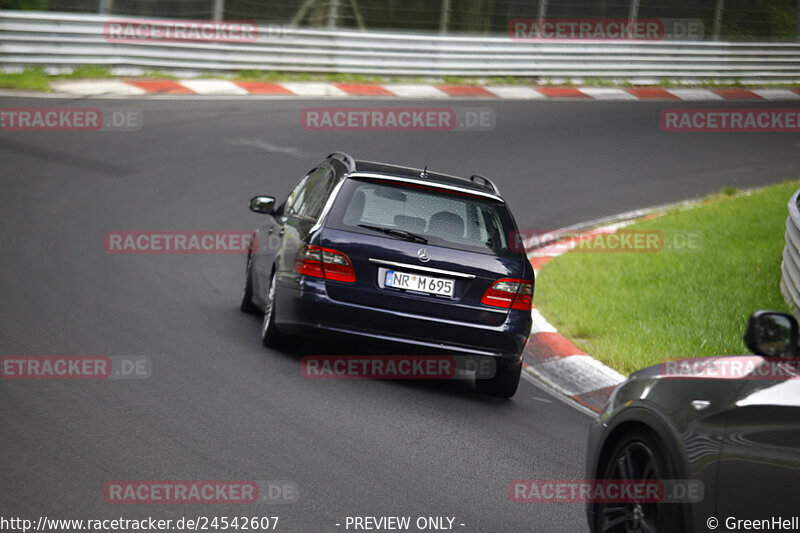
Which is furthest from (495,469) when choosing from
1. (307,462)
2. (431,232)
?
(431,232)

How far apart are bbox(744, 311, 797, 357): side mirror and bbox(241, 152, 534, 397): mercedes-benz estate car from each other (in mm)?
4394

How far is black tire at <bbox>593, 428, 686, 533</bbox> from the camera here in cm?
442

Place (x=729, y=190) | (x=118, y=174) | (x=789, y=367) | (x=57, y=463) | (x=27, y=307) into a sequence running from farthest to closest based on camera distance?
(x=729, y=190) → (x=118, y=174) → (x=27, y=307) → (x=57, y=463) → (x=789, y=367)

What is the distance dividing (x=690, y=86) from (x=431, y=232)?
19875mm

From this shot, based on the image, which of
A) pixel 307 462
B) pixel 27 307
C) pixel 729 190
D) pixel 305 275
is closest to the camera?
pixel 307 462

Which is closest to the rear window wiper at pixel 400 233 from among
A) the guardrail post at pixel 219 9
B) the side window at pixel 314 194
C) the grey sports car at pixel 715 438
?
the side window at pixel 314 194

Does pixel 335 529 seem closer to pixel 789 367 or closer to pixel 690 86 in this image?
pixel 789 367

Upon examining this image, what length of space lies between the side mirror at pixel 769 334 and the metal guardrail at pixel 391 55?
58.9ft

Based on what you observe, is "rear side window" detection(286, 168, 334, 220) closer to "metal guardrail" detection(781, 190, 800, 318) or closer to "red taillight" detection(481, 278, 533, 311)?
"red taillight" detection(481, 278, 533, 311)

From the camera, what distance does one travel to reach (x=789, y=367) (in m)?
3.99

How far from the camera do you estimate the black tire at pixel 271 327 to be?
8906mm

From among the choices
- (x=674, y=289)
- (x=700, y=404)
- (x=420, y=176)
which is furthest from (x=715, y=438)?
(x=674, y=289)

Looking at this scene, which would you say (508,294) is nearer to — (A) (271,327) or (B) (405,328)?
(B) (405,328)

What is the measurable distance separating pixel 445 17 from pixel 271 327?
1759 centimetres
